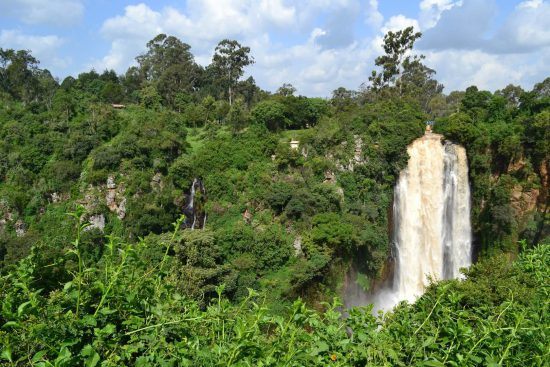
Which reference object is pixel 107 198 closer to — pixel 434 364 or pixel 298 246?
pixel 298 246

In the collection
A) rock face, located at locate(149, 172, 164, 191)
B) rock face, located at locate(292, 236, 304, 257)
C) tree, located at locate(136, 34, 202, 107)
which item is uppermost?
tree, located at locate(136, 34, 202, 107)

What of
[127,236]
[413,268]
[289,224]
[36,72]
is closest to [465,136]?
[413,268]

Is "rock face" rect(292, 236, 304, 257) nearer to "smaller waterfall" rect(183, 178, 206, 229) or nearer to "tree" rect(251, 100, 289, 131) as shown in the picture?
"smaller waterfall" rect(183, 178, 206, 229)

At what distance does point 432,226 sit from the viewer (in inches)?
931

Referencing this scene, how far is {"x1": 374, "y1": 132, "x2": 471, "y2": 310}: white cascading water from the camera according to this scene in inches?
928

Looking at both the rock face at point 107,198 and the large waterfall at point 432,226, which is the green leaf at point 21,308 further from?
the large waterfall at point 432,226

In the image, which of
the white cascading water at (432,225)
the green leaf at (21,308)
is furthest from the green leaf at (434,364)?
the white cascading water at (432,225)

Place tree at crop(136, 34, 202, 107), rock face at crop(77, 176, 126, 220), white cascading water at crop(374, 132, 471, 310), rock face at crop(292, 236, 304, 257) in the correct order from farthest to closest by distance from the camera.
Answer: tree at crop(136, 34, 202, 107) < white cascading water at crop(374, 132, 471, 310) < rock face at crop(77, 176, 126, 220) < rock face at crop(292, 236, 304, 257)

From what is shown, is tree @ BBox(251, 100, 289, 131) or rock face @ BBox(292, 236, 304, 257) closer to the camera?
rock face @ BBox(292, 236, 304, 257)

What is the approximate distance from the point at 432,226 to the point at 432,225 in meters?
0.06

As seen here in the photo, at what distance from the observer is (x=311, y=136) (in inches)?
999

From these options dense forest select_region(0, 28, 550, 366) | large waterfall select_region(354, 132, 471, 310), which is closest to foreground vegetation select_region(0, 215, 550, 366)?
dense forest select_region(0, 28, 550, 366)

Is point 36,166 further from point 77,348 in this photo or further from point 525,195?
point 525,195

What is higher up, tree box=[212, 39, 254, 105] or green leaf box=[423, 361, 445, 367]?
tree box=[212, 39, 254, 105]
